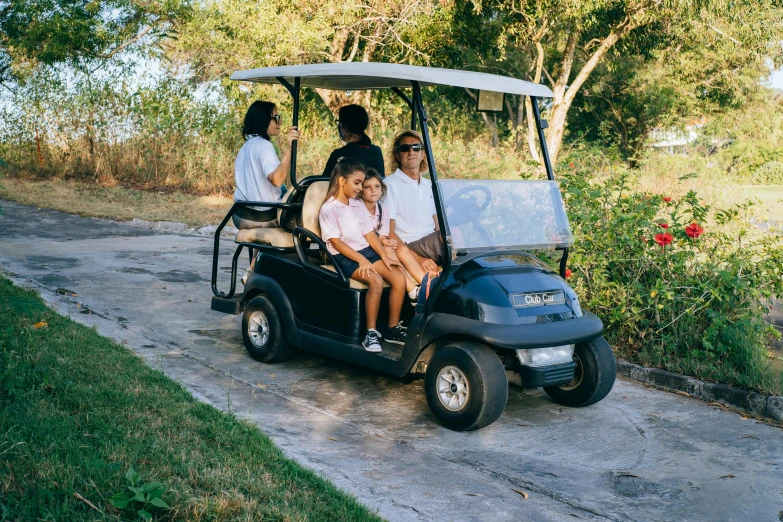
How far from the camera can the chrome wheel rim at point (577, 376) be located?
509 centimetres

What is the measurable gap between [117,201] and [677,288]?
10694 mm

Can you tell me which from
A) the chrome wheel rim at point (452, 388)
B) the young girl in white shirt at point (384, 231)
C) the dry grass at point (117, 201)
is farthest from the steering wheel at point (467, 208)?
the dry grass at point (117, 201)

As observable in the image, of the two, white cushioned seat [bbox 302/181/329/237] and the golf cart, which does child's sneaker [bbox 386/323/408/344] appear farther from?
white cushioned seat [bbox 302/181/329/237]

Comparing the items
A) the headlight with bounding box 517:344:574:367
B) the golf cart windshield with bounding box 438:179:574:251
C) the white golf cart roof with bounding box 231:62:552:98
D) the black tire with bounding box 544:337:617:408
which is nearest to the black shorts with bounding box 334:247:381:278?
the golf cart windshield with bounding box 438:179:574:251

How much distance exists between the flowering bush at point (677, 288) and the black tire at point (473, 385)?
1.87 meters

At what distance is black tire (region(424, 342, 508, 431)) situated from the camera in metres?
4.42

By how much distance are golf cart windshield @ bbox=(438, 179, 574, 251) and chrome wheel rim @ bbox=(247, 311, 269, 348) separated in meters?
1.69

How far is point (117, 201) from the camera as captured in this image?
1423 cm

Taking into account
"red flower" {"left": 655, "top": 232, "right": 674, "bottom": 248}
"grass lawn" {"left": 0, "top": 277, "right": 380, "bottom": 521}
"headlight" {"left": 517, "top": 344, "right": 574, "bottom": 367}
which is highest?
"red flower" {"left": 655, "top": 232, "right": 674, "bottom": 248}

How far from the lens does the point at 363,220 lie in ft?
18.2

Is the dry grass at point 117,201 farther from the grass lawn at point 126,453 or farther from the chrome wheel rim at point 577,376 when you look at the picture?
the chrome wheel rim at point 577,376

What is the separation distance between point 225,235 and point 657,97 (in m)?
17.6

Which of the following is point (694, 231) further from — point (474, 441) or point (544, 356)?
point (474, 441)

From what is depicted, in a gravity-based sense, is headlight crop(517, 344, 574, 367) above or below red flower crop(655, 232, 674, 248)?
below
